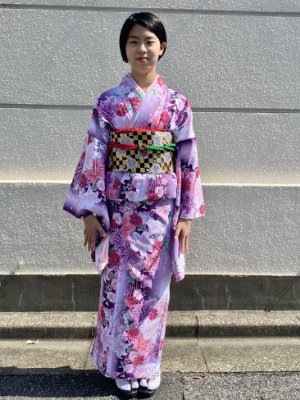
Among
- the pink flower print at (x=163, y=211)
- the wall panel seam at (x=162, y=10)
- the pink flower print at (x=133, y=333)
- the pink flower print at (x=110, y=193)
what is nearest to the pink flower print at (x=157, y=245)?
the pink flower print at (x=163, y=211)

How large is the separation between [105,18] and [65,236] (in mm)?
1714

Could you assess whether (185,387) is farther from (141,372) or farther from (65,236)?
(65,236)

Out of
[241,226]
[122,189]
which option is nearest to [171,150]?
[122,189]

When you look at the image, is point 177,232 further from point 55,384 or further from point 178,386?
point 55,384

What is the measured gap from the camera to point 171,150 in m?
2.46

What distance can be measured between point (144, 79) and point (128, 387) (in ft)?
5.86

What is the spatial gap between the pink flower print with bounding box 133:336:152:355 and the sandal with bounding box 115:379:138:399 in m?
0.19

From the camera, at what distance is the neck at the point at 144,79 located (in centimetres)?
241

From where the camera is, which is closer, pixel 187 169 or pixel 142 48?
pixel 142 48

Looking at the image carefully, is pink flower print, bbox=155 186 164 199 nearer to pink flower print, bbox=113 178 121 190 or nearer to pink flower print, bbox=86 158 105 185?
pink flower print, bbox=113 178 121 190

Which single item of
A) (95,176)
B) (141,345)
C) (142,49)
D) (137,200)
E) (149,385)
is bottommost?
(149,385)

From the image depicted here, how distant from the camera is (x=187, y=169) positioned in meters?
2.49

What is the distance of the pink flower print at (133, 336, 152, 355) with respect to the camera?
2439mm

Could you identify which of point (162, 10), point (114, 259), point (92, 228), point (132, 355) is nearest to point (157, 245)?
point (114, 259)
